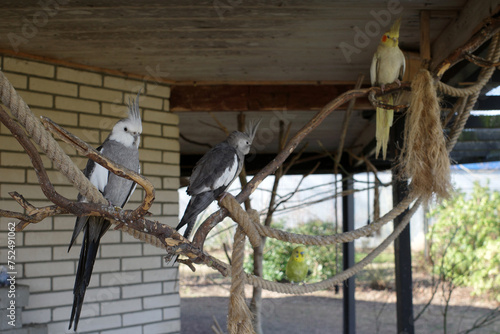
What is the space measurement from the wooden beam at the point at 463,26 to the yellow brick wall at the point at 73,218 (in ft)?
6.84

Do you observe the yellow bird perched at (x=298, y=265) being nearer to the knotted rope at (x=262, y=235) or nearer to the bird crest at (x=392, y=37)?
the knotted rope at (x=262, y=235)

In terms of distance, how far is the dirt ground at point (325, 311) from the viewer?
6.82 m

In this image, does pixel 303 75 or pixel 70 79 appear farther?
pixel 303 75

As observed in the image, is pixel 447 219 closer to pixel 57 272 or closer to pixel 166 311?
pixel 166 311

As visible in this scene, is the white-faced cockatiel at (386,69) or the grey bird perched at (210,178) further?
the white-faced cockatiel at (386,69)

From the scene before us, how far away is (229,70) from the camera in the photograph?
11.5 ft

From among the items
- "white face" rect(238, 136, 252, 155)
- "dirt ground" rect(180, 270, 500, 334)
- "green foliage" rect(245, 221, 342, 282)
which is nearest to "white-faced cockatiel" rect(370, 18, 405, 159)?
"white face" rect(238, 136, 252, 155)

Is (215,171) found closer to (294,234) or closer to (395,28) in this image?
(294,234)

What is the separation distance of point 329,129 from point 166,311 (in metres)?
2.85

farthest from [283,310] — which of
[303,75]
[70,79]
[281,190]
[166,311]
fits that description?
[70,79]

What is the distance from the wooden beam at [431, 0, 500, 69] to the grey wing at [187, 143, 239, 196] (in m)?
1.35

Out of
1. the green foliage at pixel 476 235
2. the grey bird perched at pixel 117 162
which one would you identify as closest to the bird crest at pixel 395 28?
the grey bird perched at pixel 117 162

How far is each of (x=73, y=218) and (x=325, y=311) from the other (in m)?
5.79

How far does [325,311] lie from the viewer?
26.0 feet
